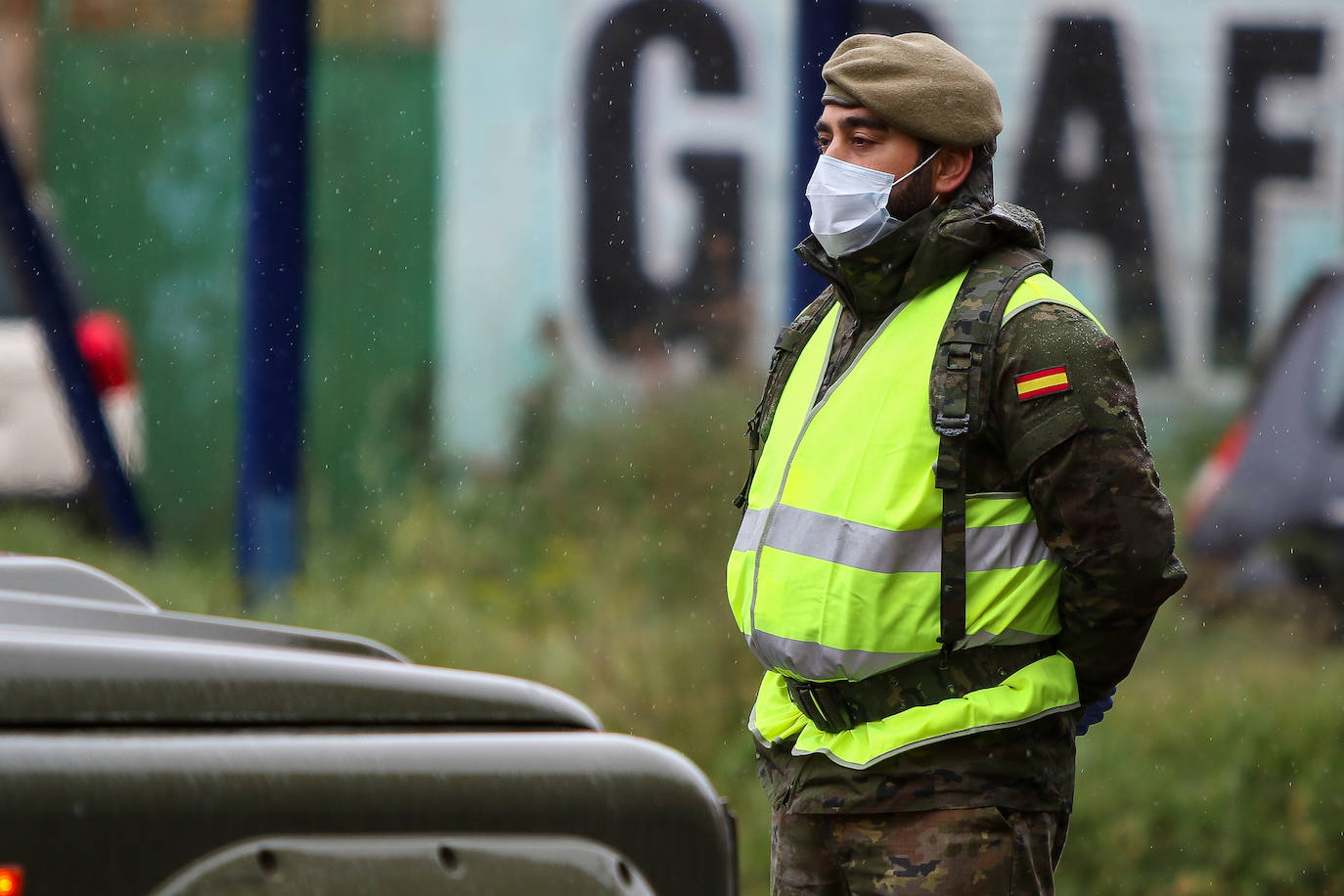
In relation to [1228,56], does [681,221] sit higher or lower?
lower

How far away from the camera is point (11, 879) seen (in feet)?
4.86

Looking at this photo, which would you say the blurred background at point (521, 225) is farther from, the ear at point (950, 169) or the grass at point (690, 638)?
the ear at point (950, 169)

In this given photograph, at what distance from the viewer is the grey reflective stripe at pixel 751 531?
2.47 meters

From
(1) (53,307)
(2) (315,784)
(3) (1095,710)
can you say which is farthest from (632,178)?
(2) (315,784)

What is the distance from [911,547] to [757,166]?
613 cm

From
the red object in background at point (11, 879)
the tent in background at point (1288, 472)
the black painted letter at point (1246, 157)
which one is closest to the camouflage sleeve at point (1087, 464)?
the red object in background at point (11, 879)

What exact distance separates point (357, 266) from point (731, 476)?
3441 mm

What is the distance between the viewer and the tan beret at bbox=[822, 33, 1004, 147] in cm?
247

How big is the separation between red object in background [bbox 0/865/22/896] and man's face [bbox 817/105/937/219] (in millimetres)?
1565

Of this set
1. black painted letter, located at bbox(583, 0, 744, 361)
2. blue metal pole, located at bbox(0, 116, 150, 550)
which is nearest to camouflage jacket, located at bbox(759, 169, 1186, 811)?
blue metal pole, located at bbox(0, 116, 150, 550)

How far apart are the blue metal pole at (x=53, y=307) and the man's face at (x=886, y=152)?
448 centimetres

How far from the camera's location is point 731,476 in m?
5.74

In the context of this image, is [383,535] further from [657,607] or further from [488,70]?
[488,70]

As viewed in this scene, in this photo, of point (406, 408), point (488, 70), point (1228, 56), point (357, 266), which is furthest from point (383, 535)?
point (1228, 56)
